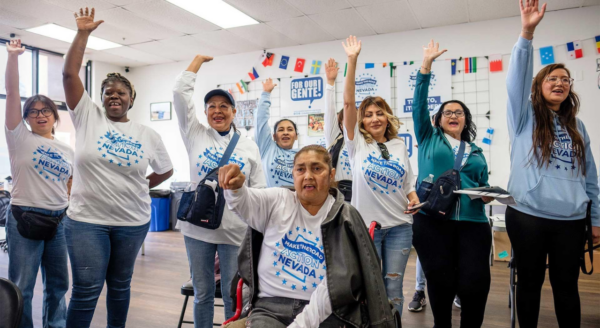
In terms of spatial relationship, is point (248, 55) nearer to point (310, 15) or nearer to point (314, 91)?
point (314, 91)

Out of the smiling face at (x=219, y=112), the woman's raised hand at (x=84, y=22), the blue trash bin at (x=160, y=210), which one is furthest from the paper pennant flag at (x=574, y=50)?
the blue trash bin at (x=160, y=210)

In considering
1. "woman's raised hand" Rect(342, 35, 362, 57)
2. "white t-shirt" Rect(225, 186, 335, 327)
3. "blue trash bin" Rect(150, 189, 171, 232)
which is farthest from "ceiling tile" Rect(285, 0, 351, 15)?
"blue trash bin" Rect(150, 189, 171, 232)

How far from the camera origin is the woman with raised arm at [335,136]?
95.1 inches

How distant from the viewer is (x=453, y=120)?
2.34 meters

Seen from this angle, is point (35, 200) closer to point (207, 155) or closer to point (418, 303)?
point (207, 155)

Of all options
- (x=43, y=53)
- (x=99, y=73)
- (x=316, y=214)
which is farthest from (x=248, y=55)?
(x=316, y=214)

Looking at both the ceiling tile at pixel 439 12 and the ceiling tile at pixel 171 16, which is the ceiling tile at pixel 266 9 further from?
the ceiling tile at pixel 439 12

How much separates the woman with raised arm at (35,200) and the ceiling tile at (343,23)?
3.68 m

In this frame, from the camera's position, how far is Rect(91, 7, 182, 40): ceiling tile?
16.6 ft

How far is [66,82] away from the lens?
1.81 meters

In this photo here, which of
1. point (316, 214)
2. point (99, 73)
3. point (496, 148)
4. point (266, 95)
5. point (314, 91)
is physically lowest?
point (316, 214)

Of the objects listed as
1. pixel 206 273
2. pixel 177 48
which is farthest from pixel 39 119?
pixel 177 48

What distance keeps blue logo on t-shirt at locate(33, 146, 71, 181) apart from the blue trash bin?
14.7 ft

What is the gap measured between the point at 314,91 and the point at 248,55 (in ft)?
4.66
